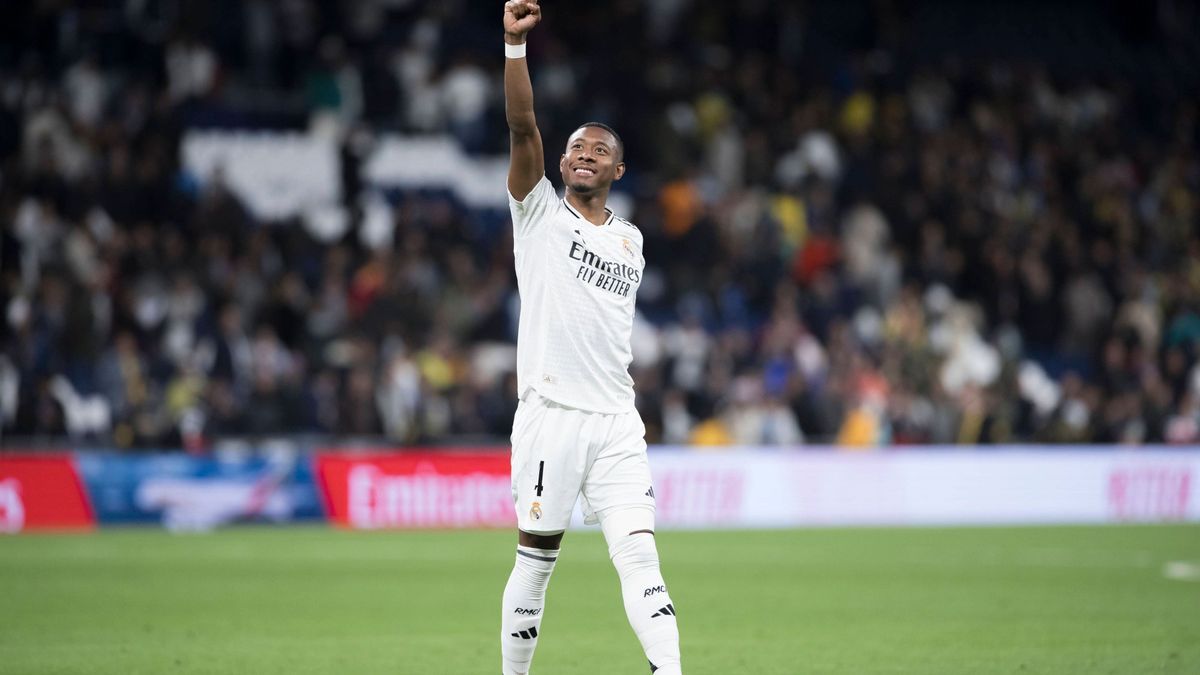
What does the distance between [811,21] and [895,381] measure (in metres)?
10.1

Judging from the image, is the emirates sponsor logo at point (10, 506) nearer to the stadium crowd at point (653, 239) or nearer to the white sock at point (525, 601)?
the stadium crowd at point (653, 239)

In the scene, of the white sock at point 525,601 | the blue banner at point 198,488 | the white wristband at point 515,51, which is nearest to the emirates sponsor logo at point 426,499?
the blue banner at point 198,488

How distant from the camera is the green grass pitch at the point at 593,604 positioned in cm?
934

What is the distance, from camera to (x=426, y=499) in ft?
68.0

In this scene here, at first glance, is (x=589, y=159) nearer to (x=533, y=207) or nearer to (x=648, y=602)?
(x=533, y=207)

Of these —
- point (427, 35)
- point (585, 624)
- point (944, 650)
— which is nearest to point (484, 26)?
point (427, 35)

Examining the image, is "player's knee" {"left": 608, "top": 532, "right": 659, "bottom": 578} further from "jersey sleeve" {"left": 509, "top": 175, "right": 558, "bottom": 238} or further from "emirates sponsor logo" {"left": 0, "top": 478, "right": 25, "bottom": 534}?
"emirates sponsor logo" {"left": 0, "top": 478, "right": 25, "bottom": 534}

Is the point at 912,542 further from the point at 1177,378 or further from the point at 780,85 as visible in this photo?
the point at 780,85

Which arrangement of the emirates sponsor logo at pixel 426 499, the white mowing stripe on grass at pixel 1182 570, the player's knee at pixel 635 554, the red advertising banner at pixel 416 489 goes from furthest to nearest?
the emirates sponsor logo at pixel 426 499 → the red advertising banner at pixel 416 489 → the white mowing stripe on grass at pixel 1182 570 → the player's knee at pixel 635 554

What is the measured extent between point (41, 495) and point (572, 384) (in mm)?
14022

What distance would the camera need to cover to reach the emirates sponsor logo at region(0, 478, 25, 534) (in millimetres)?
19094

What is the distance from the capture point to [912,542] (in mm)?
18891

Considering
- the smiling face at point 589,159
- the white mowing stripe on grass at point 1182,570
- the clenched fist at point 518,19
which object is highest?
the clenched fist at point 518,19

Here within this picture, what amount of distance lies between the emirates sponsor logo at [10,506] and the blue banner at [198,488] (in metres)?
0.77
